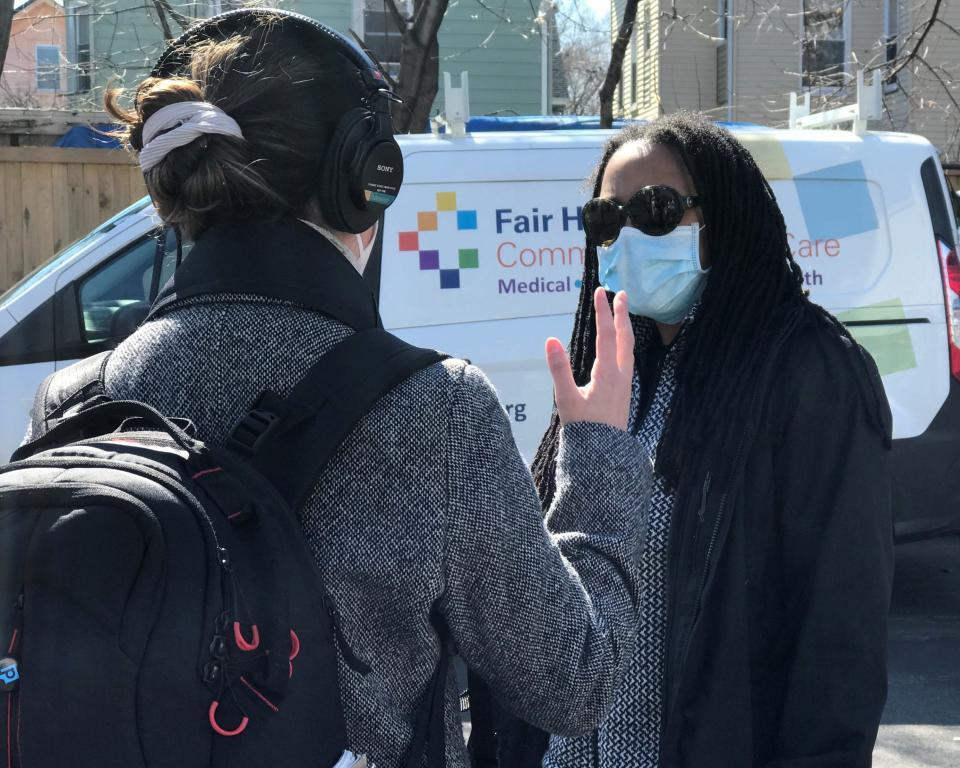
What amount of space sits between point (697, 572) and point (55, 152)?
8.87 meters

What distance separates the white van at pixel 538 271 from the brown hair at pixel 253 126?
312cm

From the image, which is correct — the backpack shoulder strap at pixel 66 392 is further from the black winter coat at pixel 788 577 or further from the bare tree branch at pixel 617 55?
the bare tree branch at pixel 617 55

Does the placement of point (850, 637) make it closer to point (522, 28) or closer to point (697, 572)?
point (697, 572)

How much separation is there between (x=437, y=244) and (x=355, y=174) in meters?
3.37

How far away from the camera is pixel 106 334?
15.0 ft

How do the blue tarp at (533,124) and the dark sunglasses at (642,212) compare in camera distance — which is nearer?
the dark sunglasses at (642,212)

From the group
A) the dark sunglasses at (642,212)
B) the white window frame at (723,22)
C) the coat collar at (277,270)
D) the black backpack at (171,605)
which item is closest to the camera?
the black backpack at (171,605)

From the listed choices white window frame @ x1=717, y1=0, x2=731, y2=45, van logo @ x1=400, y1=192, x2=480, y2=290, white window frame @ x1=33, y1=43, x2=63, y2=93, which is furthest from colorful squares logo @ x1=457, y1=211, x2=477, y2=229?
white window frame @ x1=717, y1=0, x2=731, y2=45

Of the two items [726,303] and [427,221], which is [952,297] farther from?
[726,303]

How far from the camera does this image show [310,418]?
3.71 feet

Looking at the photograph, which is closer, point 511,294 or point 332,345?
point 332,345

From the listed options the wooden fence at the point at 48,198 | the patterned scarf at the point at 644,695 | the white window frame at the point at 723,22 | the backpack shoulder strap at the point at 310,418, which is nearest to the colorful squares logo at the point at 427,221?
the patterned scarf at the point at 644,695

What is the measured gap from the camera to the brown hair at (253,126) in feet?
4.16

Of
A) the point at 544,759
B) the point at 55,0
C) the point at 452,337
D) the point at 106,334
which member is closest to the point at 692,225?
the point at 544,759
